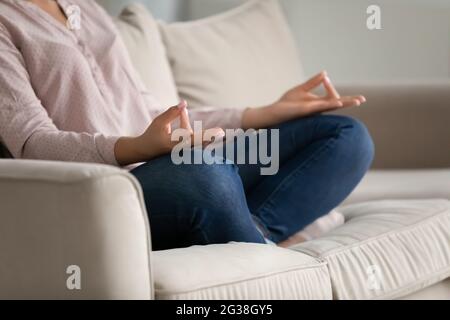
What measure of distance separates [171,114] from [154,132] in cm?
5

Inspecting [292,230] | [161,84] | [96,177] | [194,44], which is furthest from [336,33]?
[96,177]

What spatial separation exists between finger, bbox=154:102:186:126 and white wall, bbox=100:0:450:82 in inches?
72.9

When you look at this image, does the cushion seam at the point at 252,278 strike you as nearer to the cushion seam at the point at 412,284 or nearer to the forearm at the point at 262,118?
the cushion seam at the point at 412,284

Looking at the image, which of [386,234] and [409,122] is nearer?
[386,234]

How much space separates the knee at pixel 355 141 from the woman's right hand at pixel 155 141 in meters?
0.41

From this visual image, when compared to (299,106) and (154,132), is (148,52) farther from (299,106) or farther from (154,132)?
(154,132)

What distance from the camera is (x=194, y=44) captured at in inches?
88.9

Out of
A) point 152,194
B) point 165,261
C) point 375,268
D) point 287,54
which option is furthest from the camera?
point 287,54

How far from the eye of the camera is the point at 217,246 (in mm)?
1294

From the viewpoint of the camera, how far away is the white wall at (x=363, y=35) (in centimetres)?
319

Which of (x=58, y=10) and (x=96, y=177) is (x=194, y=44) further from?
(x=96, y=177)

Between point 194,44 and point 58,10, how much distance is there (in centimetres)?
64

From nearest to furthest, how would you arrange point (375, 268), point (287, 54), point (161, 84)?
1. point (375, 268)
2. point (161, 84)
3. point (287, 54)

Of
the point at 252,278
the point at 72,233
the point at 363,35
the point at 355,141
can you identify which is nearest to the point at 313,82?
the point at 355,141
